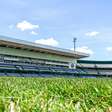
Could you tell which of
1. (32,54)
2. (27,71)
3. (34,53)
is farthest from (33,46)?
(27,71)

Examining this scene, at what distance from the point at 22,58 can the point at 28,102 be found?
5857cm

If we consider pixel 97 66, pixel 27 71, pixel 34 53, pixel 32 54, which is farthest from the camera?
pixel 97 66

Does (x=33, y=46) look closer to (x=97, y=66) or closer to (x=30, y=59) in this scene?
(x=30, y=59)

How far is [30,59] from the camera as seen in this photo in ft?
211

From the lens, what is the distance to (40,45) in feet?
216

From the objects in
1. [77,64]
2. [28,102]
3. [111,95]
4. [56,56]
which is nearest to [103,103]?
[111,95]

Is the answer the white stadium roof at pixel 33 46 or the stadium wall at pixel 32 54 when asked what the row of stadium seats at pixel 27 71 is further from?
the stadium wall at pixel 32 54

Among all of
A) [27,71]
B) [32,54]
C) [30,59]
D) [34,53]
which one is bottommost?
[27,71]

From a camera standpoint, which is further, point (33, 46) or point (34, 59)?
point (34, 59)

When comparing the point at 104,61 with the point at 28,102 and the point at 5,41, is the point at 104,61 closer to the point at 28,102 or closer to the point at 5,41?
the point at 5,41

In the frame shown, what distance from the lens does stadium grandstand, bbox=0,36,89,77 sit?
53.1 metres

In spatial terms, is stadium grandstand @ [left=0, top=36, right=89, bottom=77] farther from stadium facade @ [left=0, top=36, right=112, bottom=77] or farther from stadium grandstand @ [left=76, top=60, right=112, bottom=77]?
stadium grandstand @ [left=76, top=60, right=112, bottom=77]

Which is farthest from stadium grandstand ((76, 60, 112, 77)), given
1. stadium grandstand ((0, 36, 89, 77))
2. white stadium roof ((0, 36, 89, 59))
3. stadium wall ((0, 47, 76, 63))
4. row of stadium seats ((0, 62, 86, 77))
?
row of stadium seats ((0, 62, 86, 77))

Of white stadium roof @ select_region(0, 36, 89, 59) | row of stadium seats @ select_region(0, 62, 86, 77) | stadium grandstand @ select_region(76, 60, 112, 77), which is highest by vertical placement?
white stadium roof @ select_region(0, 36, 89, 59)
